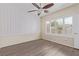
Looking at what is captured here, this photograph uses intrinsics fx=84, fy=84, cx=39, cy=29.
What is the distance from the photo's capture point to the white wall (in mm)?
4836

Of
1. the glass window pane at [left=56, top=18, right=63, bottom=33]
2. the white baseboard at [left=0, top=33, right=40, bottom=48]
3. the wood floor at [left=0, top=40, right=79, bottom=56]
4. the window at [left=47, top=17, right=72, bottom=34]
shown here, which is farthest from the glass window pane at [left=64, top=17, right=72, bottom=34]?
the white baseboard at [left=0, top=33, right=40, bottom=48]

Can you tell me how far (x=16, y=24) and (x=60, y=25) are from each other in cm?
305

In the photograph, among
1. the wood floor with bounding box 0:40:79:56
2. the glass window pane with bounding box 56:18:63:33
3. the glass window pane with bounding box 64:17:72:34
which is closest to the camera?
the wood floor with bounding box 0:40:79:56

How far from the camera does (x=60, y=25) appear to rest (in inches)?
236

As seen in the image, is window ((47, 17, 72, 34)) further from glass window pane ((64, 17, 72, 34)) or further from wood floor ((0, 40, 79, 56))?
wood floor ((0, 40, 79, 56))

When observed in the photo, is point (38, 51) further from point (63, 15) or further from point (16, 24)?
point (63, 15)

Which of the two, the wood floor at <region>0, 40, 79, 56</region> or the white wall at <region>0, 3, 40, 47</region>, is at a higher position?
the white wall at <region>0, 3, 40, 47</region>

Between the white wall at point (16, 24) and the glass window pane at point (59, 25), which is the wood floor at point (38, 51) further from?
the glass window pane at point (59, 25)

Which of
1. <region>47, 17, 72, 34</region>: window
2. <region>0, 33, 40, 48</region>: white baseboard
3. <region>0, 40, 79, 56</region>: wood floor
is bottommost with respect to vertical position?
<region>0, 40, 79, 56</region>: wood floor

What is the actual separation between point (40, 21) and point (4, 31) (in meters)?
3.93

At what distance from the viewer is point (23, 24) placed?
608 cm

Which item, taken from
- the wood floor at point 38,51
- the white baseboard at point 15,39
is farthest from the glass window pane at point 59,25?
the white baseboard at point 15,39

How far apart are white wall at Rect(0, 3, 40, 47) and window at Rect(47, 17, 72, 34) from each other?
1.44 metres

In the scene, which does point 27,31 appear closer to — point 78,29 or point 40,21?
point 40,21
